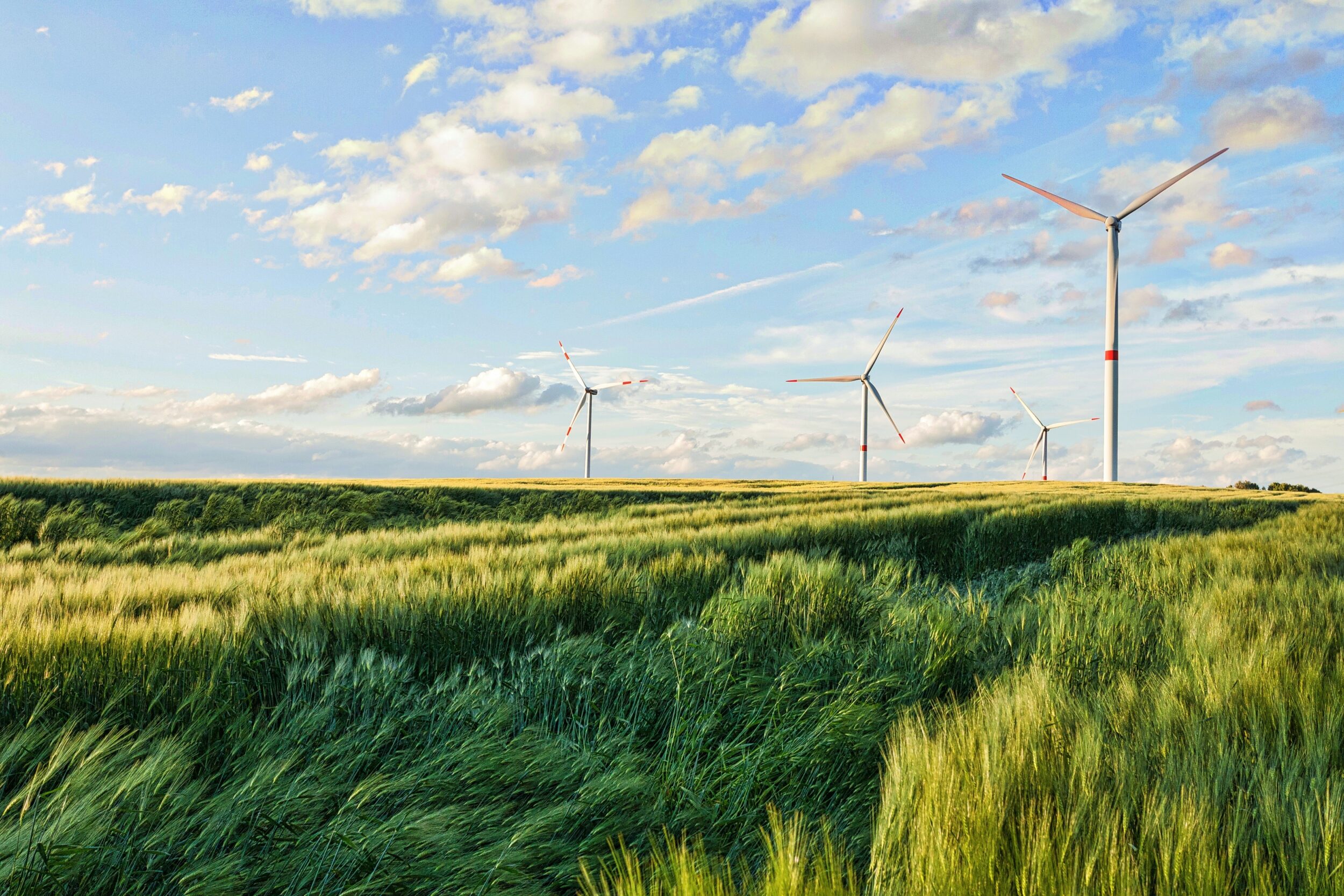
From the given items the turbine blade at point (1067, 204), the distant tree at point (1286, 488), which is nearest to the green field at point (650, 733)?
the turbine blade at point (1067, 204)

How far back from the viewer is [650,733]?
10.6 feet

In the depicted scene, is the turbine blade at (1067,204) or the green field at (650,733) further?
the turbine blade at (1067,204)

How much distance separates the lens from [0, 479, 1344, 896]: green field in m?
1.83

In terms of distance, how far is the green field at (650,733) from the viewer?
183 cm

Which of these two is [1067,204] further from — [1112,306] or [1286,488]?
[1286,488]

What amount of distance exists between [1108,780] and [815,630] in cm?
254

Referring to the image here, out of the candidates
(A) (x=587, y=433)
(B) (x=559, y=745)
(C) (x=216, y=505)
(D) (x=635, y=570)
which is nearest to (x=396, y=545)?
(D) (x=635, y=570)

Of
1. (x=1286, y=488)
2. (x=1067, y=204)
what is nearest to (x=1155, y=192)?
(x=1067, y=204)

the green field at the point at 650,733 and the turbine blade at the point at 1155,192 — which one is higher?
the turbine blade at the point at 1155,192

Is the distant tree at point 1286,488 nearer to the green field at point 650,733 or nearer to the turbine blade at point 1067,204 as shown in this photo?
the turbine blade at point 1067,204

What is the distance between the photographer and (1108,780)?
2201 millimetres

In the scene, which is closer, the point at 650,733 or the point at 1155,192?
the point at 650,733

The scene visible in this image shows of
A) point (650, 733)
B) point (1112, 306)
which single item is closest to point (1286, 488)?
point (1112, 306)

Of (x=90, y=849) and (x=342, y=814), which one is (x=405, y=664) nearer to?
(x=342, y=814)
